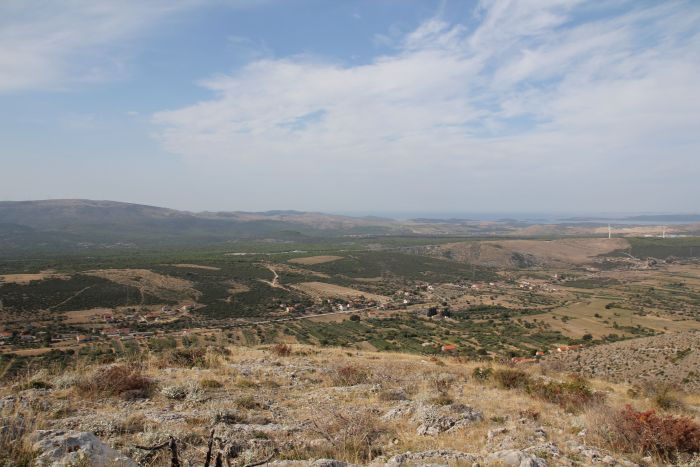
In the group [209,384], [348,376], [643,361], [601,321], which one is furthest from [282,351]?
[601,321]

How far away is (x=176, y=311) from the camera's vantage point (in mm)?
64188

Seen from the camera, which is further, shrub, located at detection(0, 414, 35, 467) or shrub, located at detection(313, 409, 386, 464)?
shrub, located at detection(313, 409, 386, 464)

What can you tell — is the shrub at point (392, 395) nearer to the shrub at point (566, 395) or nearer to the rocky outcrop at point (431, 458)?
the rocky outcrop at point (431, 458)

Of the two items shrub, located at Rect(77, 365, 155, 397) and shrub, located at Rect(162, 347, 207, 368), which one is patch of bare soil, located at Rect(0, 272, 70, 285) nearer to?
shrub, located at Rect(162, 347, 207, 368)

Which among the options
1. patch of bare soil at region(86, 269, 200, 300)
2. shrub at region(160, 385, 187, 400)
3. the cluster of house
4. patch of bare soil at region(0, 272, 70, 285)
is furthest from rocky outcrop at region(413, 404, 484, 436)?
the cluster of house

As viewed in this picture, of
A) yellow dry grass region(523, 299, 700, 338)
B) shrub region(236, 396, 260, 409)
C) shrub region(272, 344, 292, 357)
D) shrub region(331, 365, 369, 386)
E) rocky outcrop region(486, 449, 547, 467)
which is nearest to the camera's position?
rocky outcrop region(486, 449, 547, 467)

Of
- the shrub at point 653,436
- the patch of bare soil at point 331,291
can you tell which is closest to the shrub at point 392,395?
the shrub at point 653,436

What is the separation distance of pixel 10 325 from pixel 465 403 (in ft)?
205

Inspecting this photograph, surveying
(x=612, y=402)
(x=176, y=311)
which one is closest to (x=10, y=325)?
(x=176, y=311)

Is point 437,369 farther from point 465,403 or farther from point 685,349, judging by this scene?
Answer: point 685,349

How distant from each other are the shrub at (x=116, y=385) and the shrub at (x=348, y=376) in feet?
17.0

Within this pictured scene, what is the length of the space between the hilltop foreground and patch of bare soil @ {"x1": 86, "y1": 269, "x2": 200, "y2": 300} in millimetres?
67044

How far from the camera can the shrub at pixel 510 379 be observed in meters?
12.4

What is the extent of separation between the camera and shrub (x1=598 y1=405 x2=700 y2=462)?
695cm
